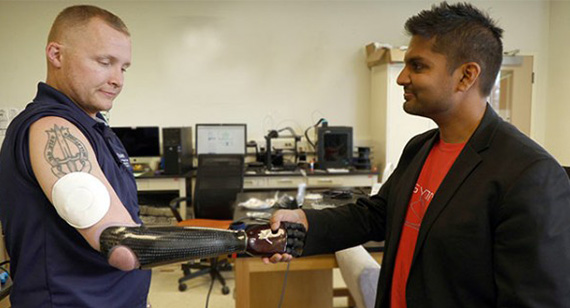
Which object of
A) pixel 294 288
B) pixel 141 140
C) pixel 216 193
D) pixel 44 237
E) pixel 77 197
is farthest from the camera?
pixel 141 140

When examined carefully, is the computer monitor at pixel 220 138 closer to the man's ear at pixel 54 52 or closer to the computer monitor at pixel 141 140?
the computer monitor at pixel 141 140

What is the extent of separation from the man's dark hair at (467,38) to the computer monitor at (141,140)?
12.7 feet

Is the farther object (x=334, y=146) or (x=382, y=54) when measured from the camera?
(x=334, y=146)

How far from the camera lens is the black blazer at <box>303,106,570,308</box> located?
33.1 inches

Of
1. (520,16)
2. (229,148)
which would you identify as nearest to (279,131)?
(229,148)

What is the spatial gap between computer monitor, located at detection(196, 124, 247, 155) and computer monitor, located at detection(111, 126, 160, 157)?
0.49 m

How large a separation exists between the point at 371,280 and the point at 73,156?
108 cm

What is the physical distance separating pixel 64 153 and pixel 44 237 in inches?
9.0

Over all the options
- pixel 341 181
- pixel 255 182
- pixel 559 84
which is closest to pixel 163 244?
pixel 255 182

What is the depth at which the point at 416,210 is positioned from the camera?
1168 mm

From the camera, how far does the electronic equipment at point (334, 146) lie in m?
4.40

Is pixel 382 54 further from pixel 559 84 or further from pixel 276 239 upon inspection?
pixel 276 239

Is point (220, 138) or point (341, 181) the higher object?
point (220, 138)

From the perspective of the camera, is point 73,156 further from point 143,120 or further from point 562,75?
point 562,75
